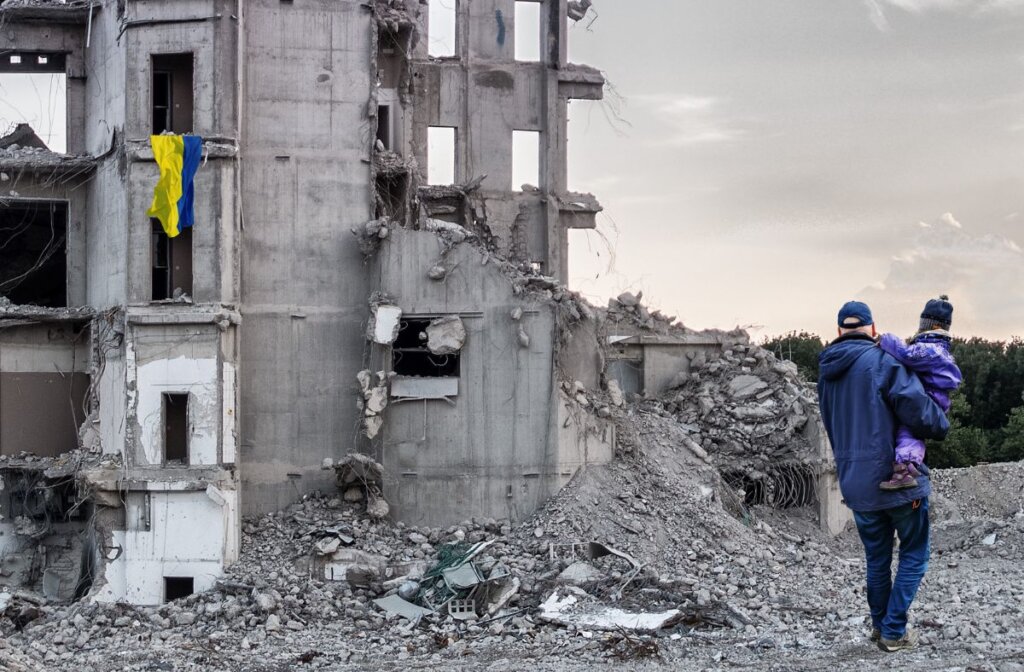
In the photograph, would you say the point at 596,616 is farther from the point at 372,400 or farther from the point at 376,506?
the point at 372,400

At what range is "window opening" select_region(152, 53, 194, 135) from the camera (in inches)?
698

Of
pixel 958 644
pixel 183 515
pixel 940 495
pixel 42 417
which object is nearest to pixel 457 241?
pixel 183 515

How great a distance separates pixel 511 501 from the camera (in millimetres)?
17703

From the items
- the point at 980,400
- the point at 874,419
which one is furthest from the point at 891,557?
the point at 980,400

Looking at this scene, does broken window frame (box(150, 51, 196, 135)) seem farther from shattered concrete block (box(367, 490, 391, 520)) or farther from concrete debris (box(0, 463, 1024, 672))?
shattered concrete block (box(367, 490, 391, 520))

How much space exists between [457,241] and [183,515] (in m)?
5.44

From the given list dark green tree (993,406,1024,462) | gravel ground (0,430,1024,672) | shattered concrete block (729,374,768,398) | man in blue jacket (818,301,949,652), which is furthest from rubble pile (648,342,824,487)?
dark green tree (993,406,1024,462)

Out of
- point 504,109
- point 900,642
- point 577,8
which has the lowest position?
point 900,642

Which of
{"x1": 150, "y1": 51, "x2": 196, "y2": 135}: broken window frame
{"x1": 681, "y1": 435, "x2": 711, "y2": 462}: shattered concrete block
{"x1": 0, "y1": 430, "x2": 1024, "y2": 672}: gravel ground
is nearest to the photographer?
{"x1": 0, "y1": 430, "x2": 1024, "y2": 672}: gravel ground

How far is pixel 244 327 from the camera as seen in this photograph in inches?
701

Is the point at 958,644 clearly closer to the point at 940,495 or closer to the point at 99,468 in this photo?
the point at 99,468

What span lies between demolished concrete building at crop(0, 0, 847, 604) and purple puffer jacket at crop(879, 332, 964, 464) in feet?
31.8

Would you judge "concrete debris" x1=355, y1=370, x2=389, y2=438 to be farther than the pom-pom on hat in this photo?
Yes

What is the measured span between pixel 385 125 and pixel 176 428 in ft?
22.5
